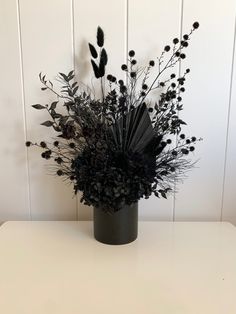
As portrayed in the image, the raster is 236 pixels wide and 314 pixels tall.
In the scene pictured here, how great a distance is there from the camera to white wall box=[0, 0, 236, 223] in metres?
0.81

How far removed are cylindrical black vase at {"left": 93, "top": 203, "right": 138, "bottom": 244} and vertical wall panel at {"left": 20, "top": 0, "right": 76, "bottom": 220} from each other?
19 cm

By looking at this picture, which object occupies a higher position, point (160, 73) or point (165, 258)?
point (160, 73)

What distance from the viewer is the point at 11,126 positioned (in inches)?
34.5

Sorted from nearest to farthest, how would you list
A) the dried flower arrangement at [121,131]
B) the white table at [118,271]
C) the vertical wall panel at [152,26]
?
the white table at [118,271], the dried flower arrangement at [121,131], the vertical wall panel at [152,26]

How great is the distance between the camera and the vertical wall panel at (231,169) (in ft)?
→ 2.82

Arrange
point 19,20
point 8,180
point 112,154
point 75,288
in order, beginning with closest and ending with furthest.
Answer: point 75,288
point 112,154
point 19,20
point 8,180

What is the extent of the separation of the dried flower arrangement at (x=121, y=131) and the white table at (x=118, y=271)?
12cm

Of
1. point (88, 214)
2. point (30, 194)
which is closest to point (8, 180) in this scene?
point (30, 194)

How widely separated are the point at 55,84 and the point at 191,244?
21.8 inches

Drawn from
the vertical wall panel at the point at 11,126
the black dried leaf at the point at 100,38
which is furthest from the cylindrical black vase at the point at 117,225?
the black dried leaf at the point at 100,38

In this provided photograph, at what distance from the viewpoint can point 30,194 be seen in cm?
92

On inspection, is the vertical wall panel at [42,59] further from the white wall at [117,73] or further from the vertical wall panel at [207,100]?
the vertical wall panel at [207,100]

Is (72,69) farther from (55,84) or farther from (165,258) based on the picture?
(165,258)

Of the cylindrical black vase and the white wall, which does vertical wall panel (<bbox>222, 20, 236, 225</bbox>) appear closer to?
the white wall
